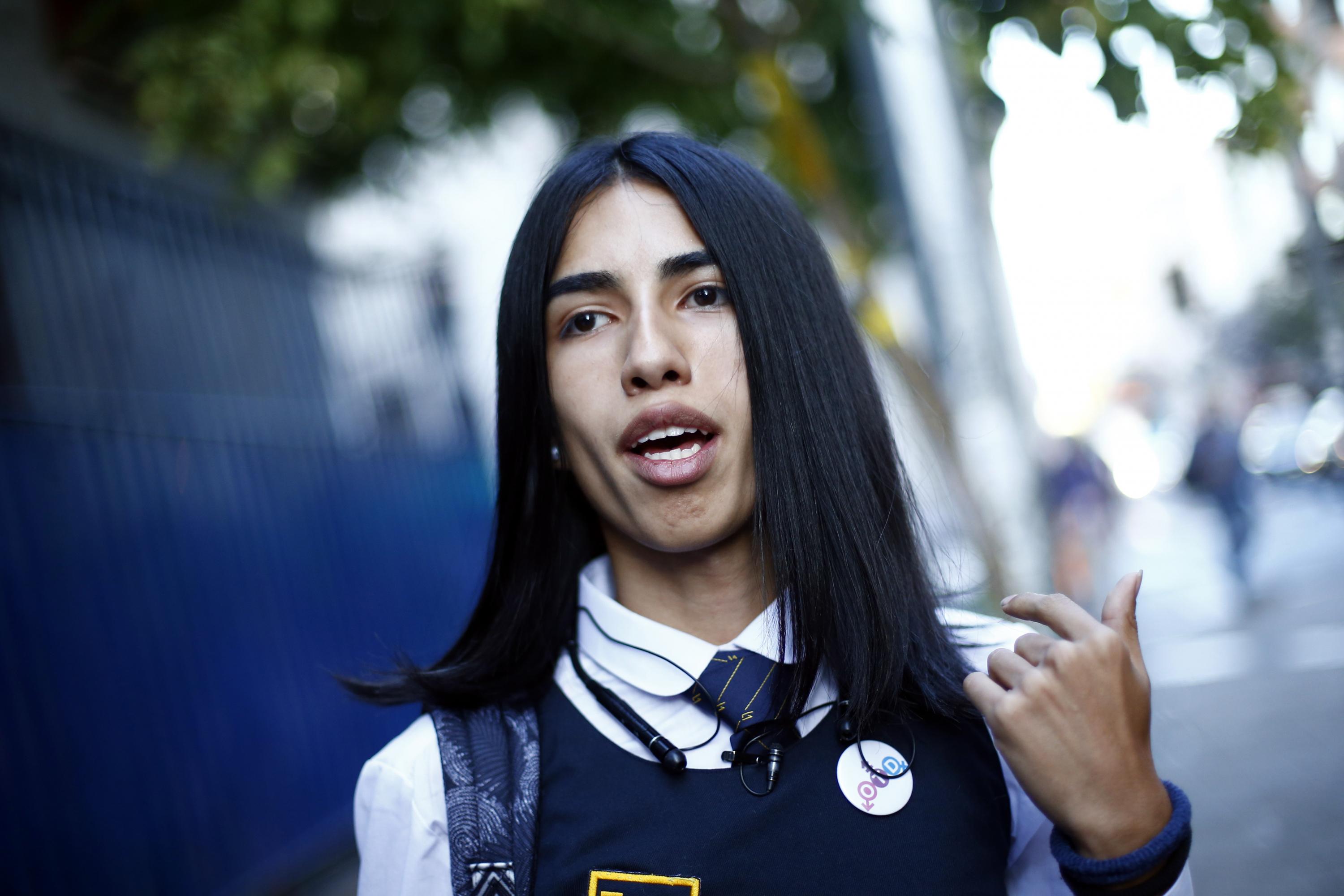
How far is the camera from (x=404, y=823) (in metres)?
1.51

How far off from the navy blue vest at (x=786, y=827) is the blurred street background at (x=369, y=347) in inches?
21.5

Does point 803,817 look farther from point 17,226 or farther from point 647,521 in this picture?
point 17,226

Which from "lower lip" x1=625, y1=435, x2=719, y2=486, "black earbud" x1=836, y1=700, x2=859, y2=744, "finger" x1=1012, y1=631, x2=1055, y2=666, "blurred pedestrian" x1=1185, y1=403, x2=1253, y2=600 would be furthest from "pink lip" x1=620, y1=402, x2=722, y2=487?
"blurred pedestrian" x1=1185, y1=403, x2=1253, y2=600

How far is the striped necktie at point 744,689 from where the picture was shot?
154cm

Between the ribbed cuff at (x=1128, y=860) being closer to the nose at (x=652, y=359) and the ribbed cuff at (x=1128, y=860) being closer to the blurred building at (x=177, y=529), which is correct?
the nose at (x=652, y=359)

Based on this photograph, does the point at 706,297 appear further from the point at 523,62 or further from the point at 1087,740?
the point at 523,62

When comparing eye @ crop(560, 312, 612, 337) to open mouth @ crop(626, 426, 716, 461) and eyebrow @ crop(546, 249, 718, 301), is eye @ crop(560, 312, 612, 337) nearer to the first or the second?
eyebrow @ crop(546, 249, 718, 301)

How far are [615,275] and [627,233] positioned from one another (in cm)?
8

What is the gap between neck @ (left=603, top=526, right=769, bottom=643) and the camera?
5.55 ft

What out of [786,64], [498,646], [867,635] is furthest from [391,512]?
[867,635]

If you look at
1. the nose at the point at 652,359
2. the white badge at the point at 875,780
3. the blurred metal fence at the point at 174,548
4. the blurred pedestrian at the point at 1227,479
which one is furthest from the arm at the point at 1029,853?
the blurred pedestrian at the point at 1227,479

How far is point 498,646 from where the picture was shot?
179cm

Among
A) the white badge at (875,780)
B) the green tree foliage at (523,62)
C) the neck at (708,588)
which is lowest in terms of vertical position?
the white badge at (875,780)

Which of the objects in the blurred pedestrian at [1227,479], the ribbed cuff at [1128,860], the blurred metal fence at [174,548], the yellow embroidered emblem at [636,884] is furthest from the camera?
the blurred pedestrian at [1227,479]
